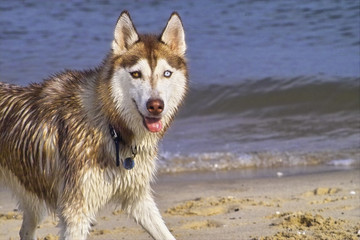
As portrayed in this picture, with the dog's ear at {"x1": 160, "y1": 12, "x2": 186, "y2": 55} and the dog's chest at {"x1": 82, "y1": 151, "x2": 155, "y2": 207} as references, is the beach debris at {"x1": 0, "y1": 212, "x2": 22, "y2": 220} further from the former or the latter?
the dog's ear at {"x1": 160, "y1": 12, "x2": 186, "y2": 55}

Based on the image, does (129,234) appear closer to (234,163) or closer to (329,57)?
(234,163)

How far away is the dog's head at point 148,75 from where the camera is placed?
4715 mm

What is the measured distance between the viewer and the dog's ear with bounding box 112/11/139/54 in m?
4.95

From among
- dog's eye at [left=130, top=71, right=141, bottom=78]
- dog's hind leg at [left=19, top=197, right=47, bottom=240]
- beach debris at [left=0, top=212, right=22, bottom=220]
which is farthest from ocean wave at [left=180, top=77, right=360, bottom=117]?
dog's eye at [left=130, top=71, right=141, bottom=78]

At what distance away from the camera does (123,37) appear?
16.3 ft

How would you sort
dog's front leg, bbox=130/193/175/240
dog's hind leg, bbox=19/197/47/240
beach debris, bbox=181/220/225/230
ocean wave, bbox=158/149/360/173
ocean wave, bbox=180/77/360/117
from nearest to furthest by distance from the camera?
dog's front leg, bbox=130/193/175/240 → dog's hind leg, bbox=19/197/47/240 → beach debris, bbox=181/220/225/230 → ocean wave, bbox=158/149/360/173 → ocean wave, bbox=180/77/360/117

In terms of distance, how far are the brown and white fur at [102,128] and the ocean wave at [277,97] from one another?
5.83 meters

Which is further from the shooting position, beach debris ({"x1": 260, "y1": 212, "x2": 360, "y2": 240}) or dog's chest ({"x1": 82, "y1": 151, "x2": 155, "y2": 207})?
beach debris ({"x1": 260, "y1": 212, "x2": 360, "y2": 240})

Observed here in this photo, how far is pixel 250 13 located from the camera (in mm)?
16625

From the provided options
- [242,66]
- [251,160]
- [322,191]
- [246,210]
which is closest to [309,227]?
[246,210]

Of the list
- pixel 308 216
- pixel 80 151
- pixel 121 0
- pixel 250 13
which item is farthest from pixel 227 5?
pixel 80 151

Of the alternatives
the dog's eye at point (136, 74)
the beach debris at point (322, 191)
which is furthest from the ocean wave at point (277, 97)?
the dog's eye at point (136, 74)

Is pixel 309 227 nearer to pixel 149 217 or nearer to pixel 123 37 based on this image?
pixel 149 217

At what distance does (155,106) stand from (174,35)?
66 centimetres
